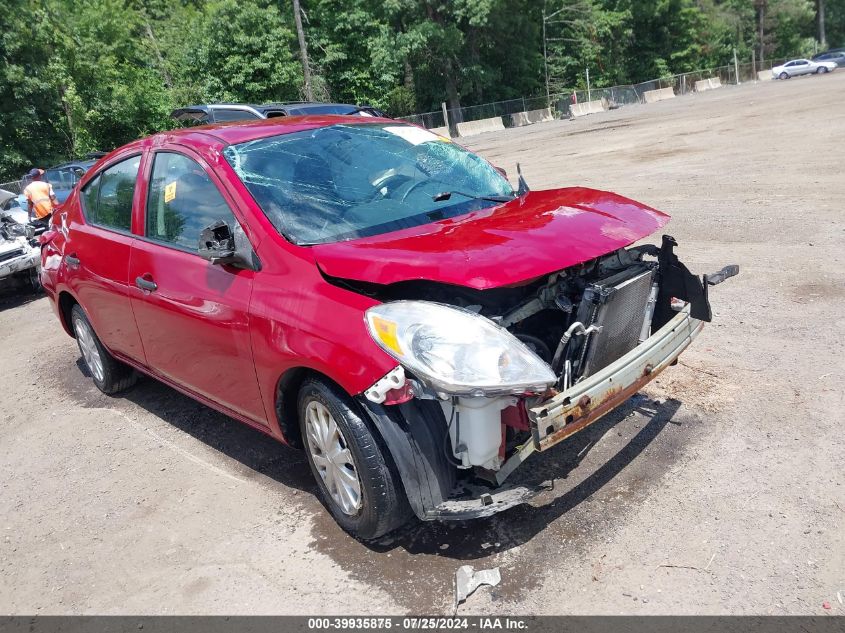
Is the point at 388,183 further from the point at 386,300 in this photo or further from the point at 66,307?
the point at 66,307

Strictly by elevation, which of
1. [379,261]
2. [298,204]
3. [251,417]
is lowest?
[251,417]

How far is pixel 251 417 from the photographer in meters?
3.63

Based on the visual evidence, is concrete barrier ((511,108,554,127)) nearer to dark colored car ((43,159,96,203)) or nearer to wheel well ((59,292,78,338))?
dark colored car ((43,159,96,203))

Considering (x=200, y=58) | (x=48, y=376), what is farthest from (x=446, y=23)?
(x=48, y=376)

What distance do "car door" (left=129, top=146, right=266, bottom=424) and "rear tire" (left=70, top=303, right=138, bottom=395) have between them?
1.02 meters

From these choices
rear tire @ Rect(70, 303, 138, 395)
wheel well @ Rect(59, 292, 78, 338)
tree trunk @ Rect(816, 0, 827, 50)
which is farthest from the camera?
tree trunk @ Rect(816, 0, 827, 50)

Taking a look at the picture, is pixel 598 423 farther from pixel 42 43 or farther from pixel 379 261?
pixel 42 43

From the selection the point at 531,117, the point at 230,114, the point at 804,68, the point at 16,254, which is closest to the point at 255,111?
the point at 230,114

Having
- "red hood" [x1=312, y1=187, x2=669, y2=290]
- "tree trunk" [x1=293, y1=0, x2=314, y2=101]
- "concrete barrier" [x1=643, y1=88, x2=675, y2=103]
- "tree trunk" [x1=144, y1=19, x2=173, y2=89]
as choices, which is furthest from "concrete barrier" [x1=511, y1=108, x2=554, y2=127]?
"red hood" [x1=312, y1=187, x2=669, y2=290]

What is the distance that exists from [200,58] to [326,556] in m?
40.4

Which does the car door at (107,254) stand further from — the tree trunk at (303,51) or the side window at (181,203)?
the tree trunk at (303,51)

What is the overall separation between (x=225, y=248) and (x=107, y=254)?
160 cm

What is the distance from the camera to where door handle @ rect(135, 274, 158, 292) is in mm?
4012

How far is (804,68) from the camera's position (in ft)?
171
